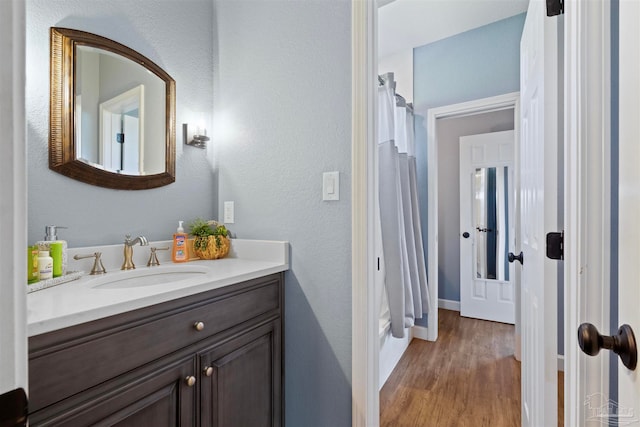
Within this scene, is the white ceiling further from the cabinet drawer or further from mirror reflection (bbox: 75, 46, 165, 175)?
the cabinet drawer

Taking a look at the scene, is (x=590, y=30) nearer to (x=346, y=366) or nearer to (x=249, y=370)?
(x=346, y=366)

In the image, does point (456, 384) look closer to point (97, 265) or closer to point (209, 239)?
point (209, 239)

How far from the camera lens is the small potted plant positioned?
153cm

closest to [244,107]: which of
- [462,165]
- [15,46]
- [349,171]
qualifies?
[349,171]

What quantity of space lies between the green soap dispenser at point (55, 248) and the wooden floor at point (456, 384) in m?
1.71

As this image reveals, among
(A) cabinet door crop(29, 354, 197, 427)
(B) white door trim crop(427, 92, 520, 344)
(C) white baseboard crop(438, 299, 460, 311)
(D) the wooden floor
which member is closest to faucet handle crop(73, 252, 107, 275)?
(A) cabinet door crop(29, 354, 197, 427)

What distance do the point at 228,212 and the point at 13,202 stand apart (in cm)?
136

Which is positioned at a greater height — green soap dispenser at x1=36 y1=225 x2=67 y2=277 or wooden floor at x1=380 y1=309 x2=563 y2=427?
green soap dispenser at x1=36 y1=225 x2=67 y2=277

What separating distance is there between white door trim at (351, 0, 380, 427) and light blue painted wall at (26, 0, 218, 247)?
0.87 meters

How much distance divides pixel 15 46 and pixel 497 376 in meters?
2.80

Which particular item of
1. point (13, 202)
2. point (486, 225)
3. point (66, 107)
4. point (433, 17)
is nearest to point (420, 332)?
point (486, 225)

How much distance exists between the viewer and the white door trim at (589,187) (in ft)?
2.25

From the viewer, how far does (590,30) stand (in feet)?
2.37

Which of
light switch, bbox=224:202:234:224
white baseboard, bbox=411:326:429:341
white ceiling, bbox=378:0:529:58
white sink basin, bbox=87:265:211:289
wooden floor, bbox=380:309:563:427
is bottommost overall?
Result: wooden floor, bbox=380:309:563:427
